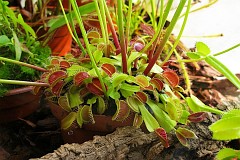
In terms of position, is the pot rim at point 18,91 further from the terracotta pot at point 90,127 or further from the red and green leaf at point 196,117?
the red and green leaf at point 196,117

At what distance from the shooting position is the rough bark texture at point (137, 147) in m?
0.71

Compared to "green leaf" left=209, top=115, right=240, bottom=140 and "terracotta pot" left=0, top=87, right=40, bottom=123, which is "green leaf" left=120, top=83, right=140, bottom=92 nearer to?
"green leaf" left=209, top=115, right=240, bottom=140

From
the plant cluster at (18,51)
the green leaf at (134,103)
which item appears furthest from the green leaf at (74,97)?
the plant cluster at (18,51)

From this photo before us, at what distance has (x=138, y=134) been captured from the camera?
2.53 feet

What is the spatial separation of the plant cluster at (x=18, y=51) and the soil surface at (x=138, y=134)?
115 mm

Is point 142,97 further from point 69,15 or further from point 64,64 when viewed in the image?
point 69,15

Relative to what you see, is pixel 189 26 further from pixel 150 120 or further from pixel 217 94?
pixel 150 120

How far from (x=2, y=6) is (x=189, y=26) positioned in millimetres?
898

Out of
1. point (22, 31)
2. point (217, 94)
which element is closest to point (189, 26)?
point (217, 94)

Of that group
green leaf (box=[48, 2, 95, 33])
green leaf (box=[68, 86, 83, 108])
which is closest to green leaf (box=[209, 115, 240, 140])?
→ green leaf (box=[68, 86, 83, 108])

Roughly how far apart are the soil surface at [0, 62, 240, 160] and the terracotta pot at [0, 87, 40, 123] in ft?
0.08

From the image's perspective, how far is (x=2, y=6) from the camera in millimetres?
948

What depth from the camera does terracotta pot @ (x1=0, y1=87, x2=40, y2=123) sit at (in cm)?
97

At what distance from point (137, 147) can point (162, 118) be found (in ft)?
0.25
